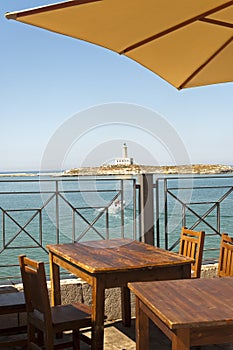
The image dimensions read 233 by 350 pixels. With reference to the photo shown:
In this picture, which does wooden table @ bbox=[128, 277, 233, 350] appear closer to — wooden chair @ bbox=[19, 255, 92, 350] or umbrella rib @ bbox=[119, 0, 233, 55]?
wooden chair @ bbox=[19, 255, 92, 350]

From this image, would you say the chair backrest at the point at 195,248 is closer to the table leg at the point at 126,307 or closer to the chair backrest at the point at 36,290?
the table leg at the point at 126,307

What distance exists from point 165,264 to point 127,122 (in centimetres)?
185

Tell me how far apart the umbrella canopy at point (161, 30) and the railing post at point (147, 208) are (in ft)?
3.50

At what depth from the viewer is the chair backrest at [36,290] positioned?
2943 millimetres

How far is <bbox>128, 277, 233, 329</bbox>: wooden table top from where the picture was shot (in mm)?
2029

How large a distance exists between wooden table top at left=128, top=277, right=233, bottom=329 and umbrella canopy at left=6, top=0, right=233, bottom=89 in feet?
4.81

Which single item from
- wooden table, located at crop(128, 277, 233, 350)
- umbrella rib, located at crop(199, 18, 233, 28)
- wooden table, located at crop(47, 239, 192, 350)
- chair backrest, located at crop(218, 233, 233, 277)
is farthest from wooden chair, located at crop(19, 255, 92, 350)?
umbrella rib, located at crop(199, 18, 233, 28)

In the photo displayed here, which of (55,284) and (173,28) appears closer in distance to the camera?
(173,28)

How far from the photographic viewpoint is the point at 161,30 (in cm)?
338

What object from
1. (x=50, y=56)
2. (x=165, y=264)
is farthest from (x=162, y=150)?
(x=50, y=56)

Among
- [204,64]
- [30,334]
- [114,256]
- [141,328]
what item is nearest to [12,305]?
[30,334]

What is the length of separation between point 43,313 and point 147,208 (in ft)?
7.08

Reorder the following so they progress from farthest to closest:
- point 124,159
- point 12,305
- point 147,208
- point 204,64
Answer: point 147,208
point 124,159
point 204,64
point 12,305

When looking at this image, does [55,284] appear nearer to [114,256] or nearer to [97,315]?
[114,256]
